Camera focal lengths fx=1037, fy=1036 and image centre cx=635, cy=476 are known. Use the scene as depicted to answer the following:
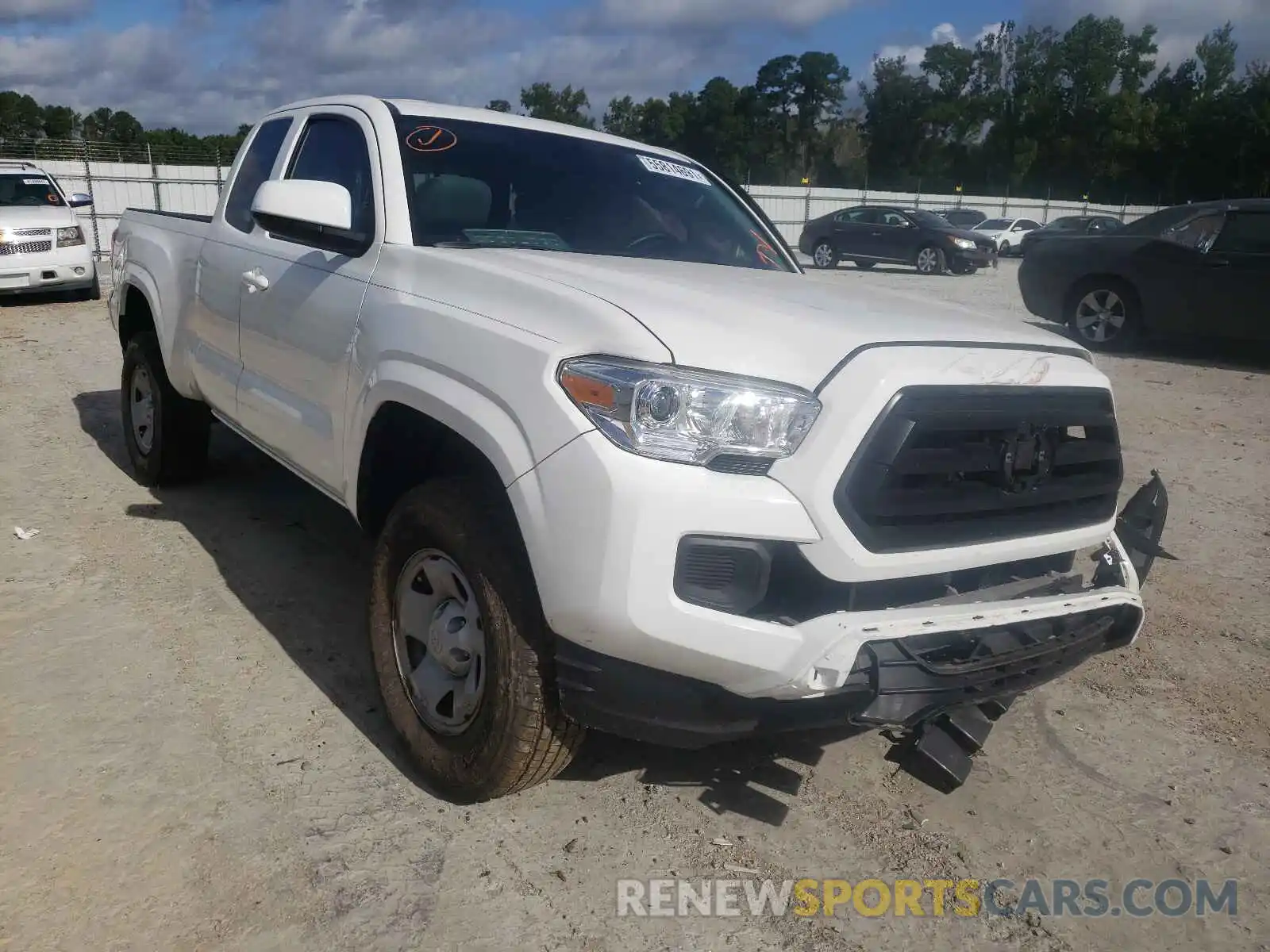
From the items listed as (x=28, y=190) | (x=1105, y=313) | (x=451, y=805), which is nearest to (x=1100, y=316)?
(x=1105, y=313)

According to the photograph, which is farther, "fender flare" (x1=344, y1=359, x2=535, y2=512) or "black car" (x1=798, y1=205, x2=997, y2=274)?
"black car" (x1=798, y1=205, x2=997, y2=274)

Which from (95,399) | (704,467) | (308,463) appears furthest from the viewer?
(95,399)

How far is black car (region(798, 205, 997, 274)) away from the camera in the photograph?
73.1 feet

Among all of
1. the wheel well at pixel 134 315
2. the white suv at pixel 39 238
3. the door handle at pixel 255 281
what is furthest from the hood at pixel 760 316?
the white suv at pixel 39 238

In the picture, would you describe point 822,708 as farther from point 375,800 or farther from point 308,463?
point 308,463

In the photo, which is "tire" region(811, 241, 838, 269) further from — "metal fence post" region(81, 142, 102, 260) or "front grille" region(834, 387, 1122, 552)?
"front grille" region(834, 387, 1122, 552)

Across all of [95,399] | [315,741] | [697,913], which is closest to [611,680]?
[697,913]

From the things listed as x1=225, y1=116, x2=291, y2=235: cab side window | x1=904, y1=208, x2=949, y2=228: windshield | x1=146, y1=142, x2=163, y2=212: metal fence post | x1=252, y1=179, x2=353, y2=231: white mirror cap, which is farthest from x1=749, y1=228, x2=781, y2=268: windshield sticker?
x1=146, y1=142, x2=163, y2=212: metal fence post

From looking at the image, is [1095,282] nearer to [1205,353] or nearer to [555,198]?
[1205,353]

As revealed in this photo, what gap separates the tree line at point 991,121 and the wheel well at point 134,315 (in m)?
52.8

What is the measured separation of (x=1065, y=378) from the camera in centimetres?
267

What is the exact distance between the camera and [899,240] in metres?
22.9

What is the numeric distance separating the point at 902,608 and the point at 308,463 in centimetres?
212

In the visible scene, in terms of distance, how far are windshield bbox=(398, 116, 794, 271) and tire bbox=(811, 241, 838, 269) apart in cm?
2075
